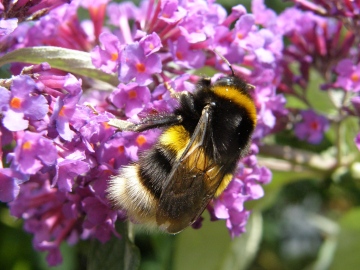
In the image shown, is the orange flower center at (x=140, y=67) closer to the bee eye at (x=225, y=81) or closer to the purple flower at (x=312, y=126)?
the bee eye at (x=225, y=81)

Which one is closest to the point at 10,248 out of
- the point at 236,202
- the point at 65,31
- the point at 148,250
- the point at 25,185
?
the point at 148,250

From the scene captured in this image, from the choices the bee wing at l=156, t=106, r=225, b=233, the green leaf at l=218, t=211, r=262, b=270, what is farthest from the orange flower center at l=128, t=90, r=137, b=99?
the green leaf at l=218, t=211, r=262, b=270

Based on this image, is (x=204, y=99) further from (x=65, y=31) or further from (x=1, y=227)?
(x=1, y=227)

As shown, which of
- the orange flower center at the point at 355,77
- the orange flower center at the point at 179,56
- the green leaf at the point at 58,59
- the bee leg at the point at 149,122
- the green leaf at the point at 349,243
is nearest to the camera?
the bee leg at the point at 149,122

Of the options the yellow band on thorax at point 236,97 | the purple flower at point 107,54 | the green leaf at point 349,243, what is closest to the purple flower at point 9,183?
the purple flower at point 107,54

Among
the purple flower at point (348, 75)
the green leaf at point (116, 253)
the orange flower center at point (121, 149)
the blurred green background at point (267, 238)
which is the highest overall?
the orange flower center at point (121, 149)

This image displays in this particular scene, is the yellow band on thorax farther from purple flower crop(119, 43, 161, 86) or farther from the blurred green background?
the blurred green background
